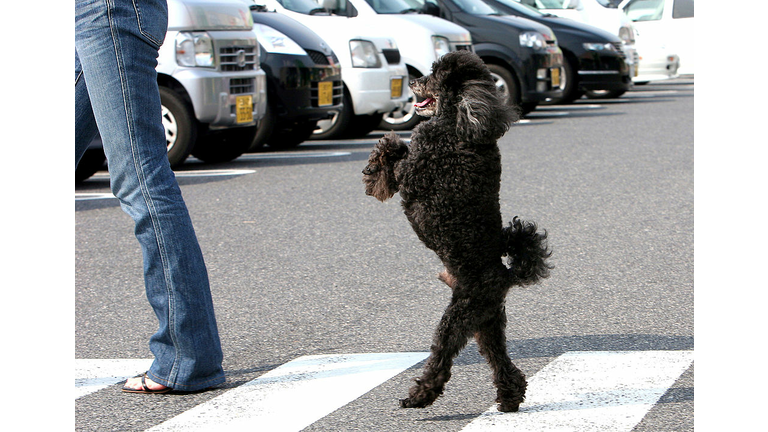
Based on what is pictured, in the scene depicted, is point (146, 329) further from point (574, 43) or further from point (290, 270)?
point (574, 43)

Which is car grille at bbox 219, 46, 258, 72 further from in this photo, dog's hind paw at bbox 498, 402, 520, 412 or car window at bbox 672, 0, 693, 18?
car window at bbox 672, 0, 693, 18

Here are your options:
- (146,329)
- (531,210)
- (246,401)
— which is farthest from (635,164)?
(246,401)

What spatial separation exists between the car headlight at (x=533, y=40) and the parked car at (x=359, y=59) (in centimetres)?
294

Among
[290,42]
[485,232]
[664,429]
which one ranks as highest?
[290,42]

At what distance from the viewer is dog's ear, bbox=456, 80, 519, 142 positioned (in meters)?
2.97

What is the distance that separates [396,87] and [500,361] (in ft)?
29.6

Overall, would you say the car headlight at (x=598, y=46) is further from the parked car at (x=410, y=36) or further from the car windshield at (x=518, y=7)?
the parked car at (x=410, y=36)

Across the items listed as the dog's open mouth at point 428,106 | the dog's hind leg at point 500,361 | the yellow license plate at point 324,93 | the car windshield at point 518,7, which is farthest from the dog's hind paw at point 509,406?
the car windshield at point 518,7

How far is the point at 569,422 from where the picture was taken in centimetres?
313

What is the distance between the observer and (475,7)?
15.2 metres

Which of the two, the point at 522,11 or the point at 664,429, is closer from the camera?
the point at 664,429

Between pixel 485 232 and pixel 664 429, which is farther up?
pixel 485 232

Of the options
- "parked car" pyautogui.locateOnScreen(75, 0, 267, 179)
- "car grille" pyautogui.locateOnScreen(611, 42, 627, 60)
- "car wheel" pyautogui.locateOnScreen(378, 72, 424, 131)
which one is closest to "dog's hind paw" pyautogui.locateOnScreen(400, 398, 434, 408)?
"parked car" pyautogui.locateOnScreen(75, 0, 267, 179)

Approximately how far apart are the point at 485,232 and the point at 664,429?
790mm
